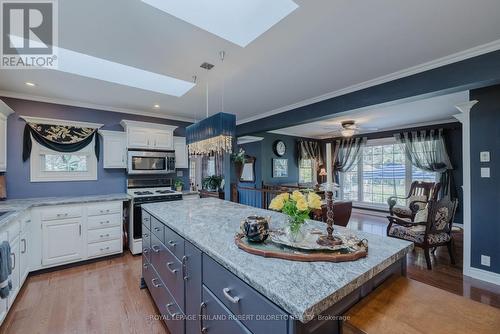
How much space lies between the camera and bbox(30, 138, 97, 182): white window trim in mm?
3362

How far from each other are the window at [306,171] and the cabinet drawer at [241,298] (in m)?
6.78

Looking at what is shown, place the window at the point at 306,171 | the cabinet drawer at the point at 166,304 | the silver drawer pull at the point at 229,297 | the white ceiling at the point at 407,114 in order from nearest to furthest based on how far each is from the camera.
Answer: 1. the silver drawer pull at the point at 229,297
2. the cabinet drawer at the point at 166,304
3. the white ceiling at the point at 407,114
4. the window at the point at 306,171

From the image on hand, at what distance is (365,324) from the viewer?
0.92m

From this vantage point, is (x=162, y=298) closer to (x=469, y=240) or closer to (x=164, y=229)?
(x=164, y=229)

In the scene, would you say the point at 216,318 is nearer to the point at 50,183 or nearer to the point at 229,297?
the point at 229,297

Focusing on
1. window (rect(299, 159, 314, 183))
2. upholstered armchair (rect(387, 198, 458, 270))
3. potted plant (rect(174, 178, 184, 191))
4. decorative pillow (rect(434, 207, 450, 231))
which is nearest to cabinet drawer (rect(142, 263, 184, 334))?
potted plant (rect(174, 178, 184, 191))

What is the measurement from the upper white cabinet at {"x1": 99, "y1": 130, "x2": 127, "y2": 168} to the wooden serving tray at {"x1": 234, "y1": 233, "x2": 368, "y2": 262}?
346cm

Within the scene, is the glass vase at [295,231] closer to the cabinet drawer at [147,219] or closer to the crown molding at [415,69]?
the cabinet drawer at [147,219]

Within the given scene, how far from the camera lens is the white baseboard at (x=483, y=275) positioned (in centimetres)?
258

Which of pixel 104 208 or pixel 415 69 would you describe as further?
pixel 104 208

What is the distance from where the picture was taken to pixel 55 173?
3523 mm

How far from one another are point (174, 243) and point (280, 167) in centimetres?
570

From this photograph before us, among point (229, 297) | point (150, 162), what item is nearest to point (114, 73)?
point (150, 162)

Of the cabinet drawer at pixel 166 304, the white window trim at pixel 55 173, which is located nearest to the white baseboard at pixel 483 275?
the cabinet drawer at pixel 166 304
